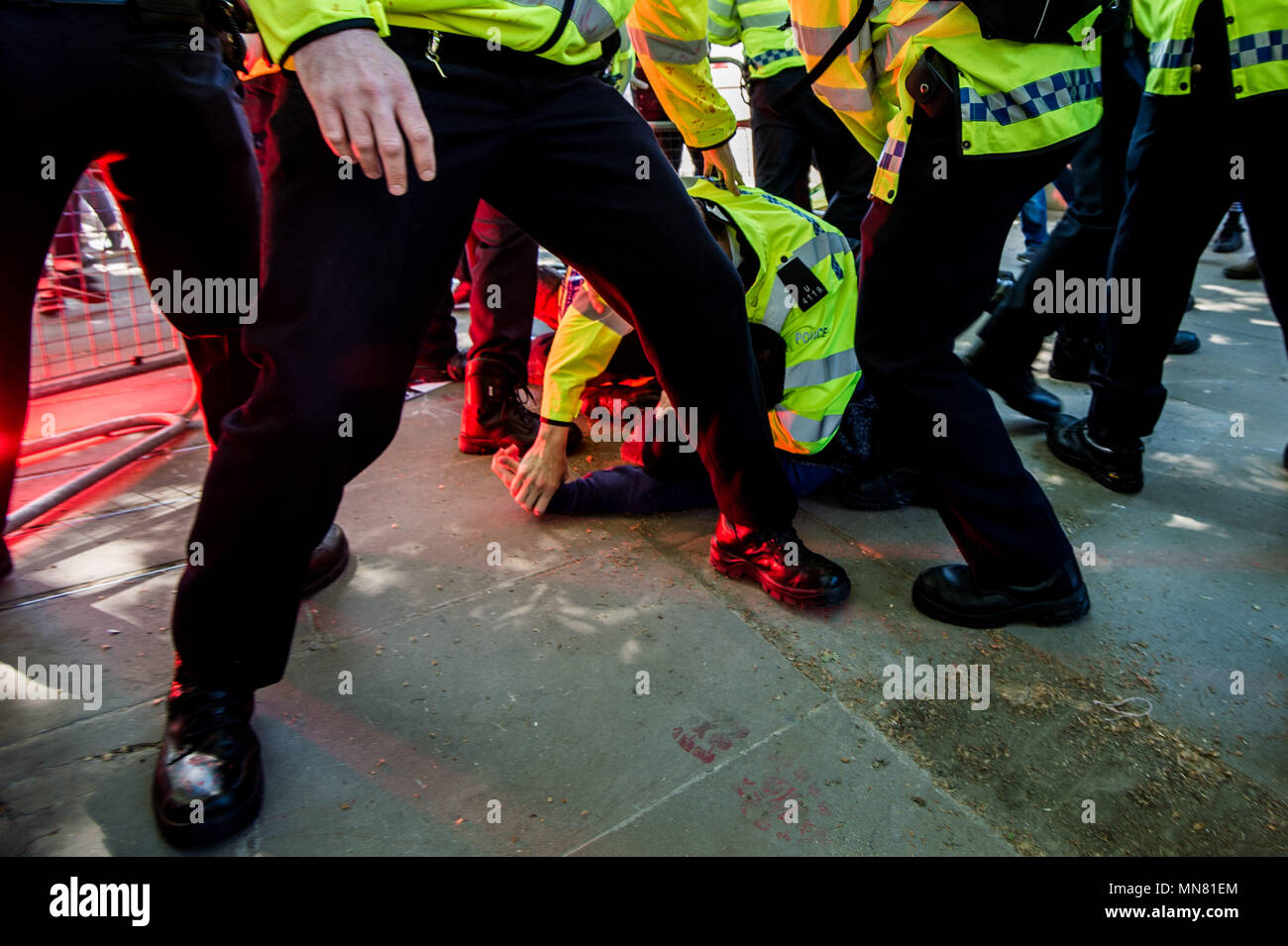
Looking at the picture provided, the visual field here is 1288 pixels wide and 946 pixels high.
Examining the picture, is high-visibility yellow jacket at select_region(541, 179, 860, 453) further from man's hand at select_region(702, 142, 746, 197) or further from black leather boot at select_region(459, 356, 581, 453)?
black leather boot at select_region(459, 356, 581, 453)

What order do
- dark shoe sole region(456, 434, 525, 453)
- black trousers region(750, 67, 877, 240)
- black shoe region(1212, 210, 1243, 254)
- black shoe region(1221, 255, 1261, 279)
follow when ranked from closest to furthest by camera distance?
dark shoe sole region(456, 434, 525, 453) → black trousers region(750, 67, 877, 240) → black shoe region(1221, 255, 1261, 279) → black shoe region(1212, 210, 1243, 254)

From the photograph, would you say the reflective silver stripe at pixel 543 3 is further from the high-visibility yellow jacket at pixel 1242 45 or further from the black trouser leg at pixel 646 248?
the high-visibility yellow jacket at pixel 1242 45

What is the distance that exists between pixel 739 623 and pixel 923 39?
1.34 metres

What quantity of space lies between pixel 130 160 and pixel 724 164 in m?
1.56

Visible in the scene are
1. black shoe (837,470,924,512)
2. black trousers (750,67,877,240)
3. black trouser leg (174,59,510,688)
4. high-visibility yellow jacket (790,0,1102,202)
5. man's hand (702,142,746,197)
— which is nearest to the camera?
black trouser leg (174,59,510,688)

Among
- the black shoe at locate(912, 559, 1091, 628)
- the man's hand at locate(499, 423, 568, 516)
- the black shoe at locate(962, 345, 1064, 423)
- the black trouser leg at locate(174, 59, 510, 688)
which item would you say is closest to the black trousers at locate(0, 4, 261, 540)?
the black trouser leg at locate(174, 59, 510, 688)

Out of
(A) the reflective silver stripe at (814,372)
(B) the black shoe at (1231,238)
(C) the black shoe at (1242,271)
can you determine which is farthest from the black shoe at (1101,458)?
(B) the black shoe at (1231,238)

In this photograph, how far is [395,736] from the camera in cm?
163

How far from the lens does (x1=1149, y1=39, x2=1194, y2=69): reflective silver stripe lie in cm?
217

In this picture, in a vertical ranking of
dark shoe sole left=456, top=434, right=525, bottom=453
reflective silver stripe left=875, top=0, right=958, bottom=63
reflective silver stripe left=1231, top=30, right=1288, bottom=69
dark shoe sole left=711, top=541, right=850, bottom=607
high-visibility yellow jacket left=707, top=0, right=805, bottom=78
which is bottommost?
dark shoe sole left=711, top=541, right=850, bottom=607

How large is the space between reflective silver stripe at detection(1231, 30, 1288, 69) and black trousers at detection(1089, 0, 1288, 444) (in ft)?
0.26

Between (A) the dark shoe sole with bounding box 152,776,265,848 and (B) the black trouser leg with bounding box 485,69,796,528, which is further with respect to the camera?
(B) the black trouser leg with bounding box 485,69,796,528

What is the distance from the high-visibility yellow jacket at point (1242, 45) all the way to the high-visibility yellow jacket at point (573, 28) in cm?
116
